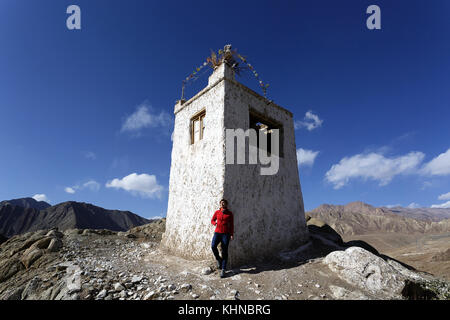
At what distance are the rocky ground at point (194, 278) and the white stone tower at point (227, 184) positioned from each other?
2.03ft

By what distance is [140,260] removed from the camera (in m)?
6.95

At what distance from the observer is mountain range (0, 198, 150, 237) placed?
55.1 meters

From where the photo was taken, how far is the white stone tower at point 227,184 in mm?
6391

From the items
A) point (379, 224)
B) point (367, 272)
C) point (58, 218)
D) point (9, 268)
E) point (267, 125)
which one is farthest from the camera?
point (379, 224)

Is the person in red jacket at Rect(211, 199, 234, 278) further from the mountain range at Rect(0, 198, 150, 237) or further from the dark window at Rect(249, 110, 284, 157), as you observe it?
the mountain range at Rect(0, 198, 150, 237)

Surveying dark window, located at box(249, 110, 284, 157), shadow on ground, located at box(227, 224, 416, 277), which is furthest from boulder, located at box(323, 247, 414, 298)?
dark window, located at box(249, 110, 284, 157)

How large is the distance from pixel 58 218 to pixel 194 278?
71144 mm

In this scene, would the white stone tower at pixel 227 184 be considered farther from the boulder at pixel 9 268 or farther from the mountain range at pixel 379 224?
the mountain range at pixel 379 224

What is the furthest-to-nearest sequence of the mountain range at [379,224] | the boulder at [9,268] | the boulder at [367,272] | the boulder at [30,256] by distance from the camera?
the mountain range at [379,224]
the boulder at [30,256]
the boulder at [9,268]
the boulder at [367,272]

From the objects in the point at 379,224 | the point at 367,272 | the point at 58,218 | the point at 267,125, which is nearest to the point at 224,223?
the point at 367,272

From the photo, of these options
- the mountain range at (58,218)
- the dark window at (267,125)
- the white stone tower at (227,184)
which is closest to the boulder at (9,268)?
the white stone tower at (227,184)

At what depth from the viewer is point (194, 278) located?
4965 millimetres

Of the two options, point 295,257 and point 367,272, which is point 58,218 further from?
point 367,272
